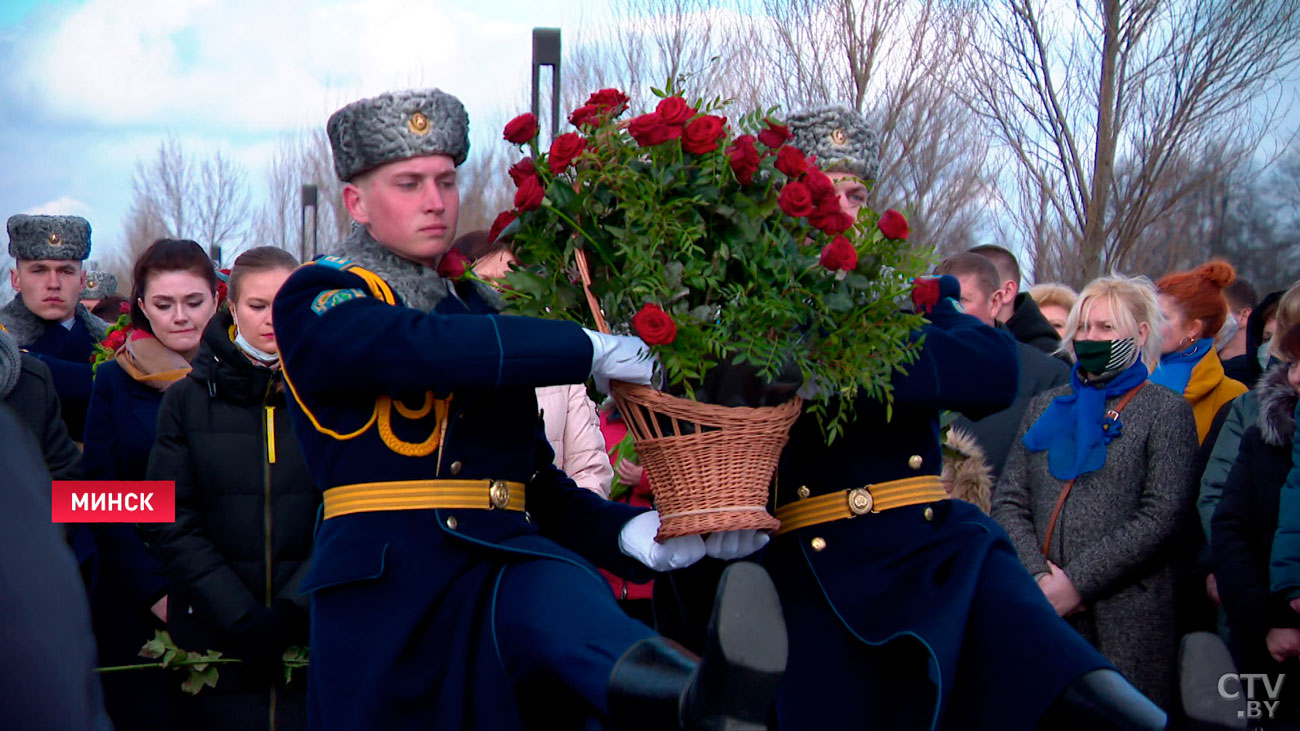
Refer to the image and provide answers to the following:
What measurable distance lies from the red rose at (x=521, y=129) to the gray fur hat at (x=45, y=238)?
15.0 ft

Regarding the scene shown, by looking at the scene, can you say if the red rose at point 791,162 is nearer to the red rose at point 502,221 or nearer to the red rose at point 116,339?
the red rose at point 502,221

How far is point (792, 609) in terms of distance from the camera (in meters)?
3.62

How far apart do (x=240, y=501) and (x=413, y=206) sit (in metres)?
1.72

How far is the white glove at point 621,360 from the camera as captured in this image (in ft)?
9.82

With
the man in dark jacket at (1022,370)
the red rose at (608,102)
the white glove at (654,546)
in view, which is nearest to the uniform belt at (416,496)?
the white glove at (654,546)

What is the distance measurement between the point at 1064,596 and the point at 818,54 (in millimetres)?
11363

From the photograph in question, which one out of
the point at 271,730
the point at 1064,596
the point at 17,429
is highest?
the point at 17,429

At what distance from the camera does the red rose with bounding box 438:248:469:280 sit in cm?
341

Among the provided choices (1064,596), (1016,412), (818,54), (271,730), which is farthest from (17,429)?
(818,54)

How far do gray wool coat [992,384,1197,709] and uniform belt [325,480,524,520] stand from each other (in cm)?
256

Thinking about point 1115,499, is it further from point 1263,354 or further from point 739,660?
point 739,660

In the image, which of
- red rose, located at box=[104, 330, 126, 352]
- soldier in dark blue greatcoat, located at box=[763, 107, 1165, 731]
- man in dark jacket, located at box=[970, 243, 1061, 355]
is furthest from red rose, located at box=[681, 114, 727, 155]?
red rose, located at box=[104, 330, 126, 352]

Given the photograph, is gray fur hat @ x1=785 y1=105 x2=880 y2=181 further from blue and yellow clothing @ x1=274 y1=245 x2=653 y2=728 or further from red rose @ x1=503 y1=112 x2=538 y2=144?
blue and yellow clothing @ x1=274 y1=245 x2=653 y2=728

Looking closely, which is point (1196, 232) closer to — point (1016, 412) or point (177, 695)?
point (1016, 412)
